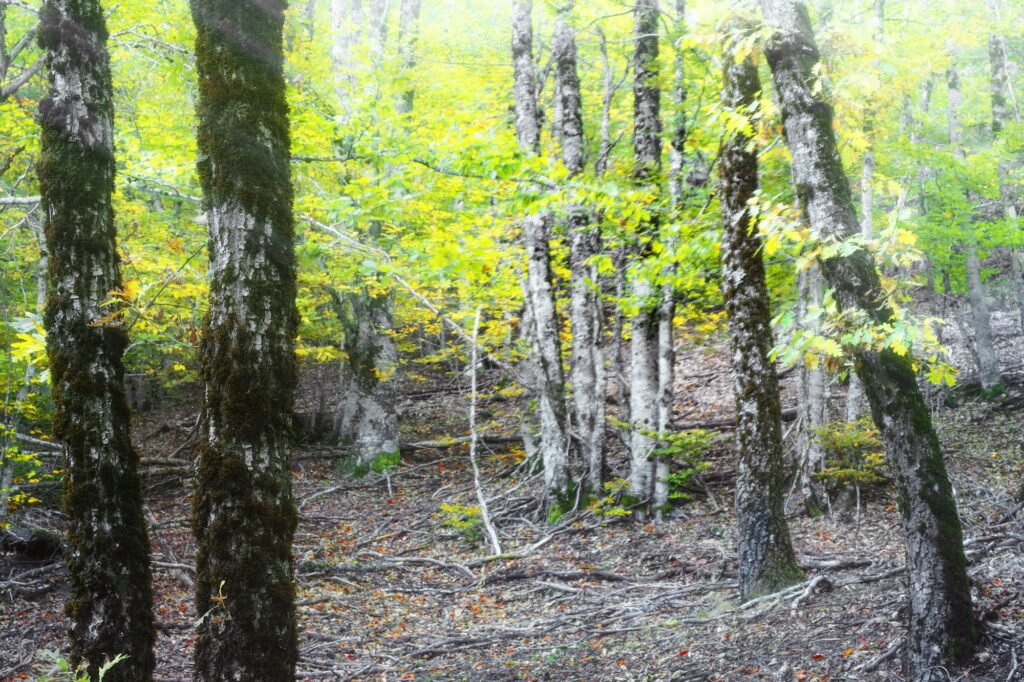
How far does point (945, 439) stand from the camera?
39.9ft

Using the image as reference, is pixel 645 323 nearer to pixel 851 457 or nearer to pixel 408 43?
pixel 851 457

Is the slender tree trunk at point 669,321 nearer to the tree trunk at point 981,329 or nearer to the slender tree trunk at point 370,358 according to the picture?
the slender tree trunk at point 370,358

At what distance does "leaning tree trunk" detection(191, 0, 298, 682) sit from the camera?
3678 millimetres

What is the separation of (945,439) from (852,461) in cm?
368

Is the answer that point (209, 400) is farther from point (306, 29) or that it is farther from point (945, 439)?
point (306, 29)

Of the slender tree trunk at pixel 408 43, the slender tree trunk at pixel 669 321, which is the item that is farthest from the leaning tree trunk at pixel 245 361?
the slender tree trunk at pixel 408 43

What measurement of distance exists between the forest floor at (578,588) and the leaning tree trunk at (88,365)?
2013mm

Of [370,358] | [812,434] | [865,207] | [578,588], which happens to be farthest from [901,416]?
[370,358]

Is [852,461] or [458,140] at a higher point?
[458,140]

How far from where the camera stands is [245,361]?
3781 millimetres

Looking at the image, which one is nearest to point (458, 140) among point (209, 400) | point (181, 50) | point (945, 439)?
point (181, 50)

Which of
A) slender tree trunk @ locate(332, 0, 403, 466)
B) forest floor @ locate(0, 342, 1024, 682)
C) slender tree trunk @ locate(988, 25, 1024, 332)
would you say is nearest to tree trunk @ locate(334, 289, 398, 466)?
slender tree trunk @ locate(332, 0, 403, 466)

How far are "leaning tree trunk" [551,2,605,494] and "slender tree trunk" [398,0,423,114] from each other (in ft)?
16.5

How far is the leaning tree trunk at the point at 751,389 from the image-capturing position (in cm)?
615
